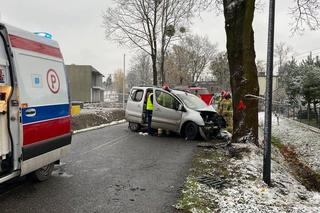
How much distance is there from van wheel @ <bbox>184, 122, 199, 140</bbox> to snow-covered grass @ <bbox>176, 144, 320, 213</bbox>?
4.04 metres

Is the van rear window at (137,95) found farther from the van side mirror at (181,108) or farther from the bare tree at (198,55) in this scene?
the bare tree at (198,55)

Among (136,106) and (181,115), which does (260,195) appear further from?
(136,106)

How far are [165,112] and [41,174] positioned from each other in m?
6.96

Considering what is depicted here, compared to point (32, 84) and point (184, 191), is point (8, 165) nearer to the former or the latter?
point (32, 84)

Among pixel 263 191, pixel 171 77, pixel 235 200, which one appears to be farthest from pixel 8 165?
pixel 171 77

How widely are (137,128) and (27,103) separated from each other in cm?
935

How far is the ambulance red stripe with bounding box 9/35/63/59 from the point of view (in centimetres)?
487

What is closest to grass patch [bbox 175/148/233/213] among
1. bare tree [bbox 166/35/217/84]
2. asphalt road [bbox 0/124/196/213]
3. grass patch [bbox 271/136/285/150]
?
asphalt road [bbox 0/124/196/213]

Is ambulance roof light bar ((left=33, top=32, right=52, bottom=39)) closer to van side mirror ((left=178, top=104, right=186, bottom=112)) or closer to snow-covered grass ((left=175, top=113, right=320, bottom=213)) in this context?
snow-covered grass ((left=175, top=113, right=320, bottom=213))

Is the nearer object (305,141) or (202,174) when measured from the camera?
(202,174)

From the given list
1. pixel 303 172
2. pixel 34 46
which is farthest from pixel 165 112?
pixel 34 46

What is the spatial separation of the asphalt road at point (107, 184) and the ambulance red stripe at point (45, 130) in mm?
955

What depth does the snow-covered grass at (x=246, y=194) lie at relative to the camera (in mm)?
5055

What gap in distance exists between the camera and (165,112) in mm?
12484
